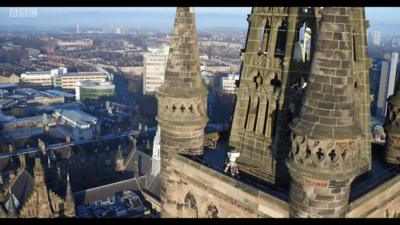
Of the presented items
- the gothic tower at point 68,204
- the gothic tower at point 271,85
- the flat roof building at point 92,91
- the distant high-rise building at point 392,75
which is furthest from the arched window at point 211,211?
the flat roof building at point 92,91

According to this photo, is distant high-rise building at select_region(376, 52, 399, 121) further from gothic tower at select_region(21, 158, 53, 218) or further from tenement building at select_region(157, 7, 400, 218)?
tenement building at select_region(157, 7, 400, 218)

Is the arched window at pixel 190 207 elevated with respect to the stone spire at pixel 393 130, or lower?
lower

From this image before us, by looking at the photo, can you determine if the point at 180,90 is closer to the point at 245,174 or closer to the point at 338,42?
the point at 245,174

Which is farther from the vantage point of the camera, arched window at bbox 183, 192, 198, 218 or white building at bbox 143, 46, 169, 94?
white building at bbox 143, 46, 169, 94

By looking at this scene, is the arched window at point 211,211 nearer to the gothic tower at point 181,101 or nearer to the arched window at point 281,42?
the gothic tower at point 181,101

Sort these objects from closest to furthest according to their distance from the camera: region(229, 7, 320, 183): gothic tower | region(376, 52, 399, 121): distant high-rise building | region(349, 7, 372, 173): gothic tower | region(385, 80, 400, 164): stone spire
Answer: region(229, 7, 320, 183): gothic tower < region(349, 7, 372, 173): gothic tower < region(385, 80, 400, 164): stone spire < region(376, 52, 399, 121): distant high-rise building

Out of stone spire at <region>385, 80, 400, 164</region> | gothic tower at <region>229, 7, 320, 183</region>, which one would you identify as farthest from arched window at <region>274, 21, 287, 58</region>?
stone spire at <region>385, 80, 400, 164</region>
